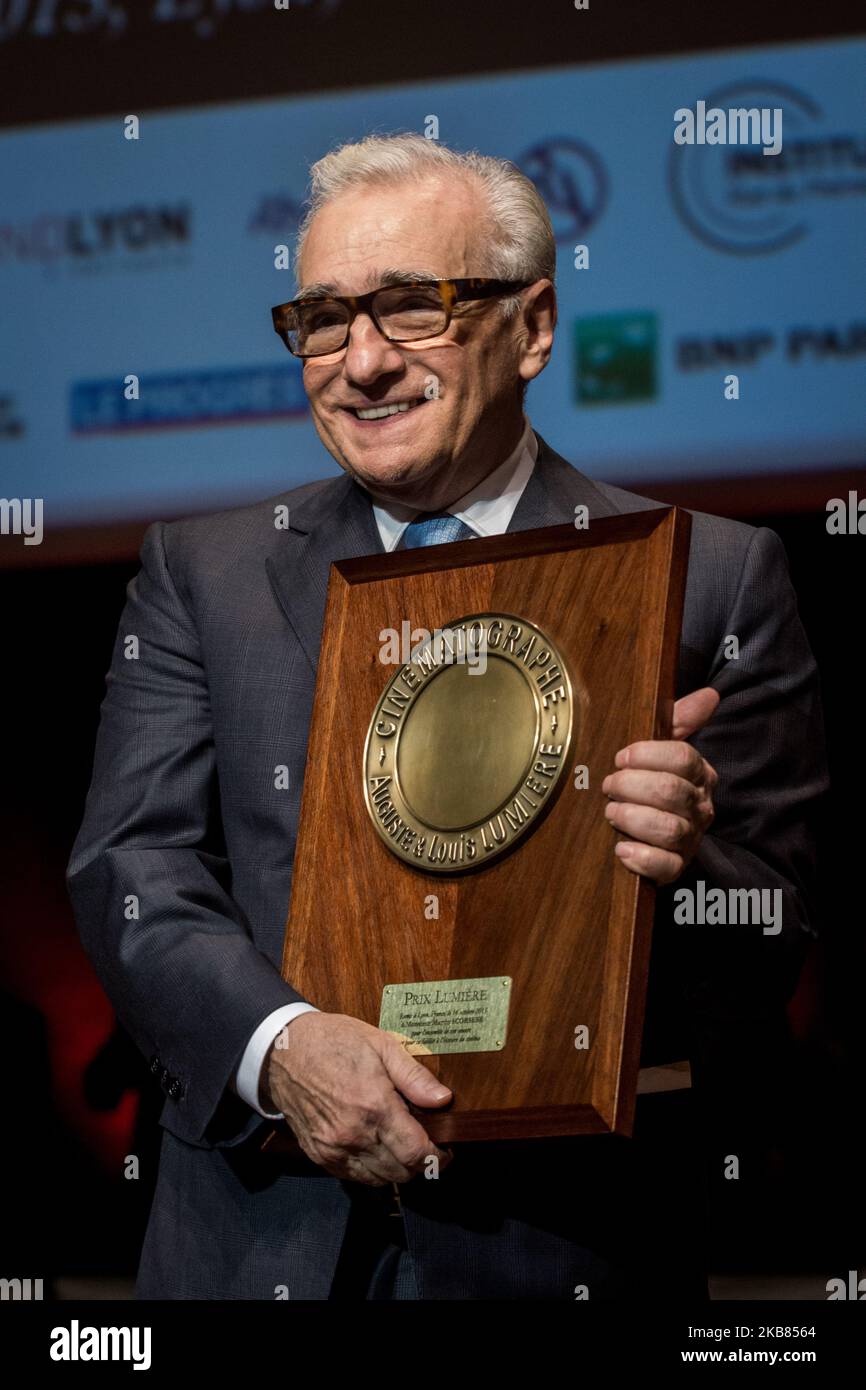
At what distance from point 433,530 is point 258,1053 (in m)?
0.64

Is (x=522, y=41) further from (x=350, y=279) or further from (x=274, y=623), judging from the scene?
(x=274, y=623)

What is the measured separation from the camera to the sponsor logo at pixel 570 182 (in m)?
2.75

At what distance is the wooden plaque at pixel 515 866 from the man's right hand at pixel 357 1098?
0.03 metres

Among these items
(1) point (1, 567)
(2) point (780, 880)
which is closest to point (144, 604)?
(2) point (780, 880)

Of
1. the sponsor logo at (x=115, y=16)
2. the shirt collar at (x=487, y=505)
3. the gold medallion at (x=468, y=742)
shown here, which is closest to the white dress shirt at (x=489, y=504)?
the shirt collar at (x=487, y=505)

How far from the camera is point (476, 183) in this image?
1.88m

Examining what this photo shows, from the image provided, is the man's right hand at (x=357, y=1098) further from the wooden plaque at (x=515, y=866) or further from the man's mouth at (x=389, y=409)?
the man's mouth at (x=389, y=409)

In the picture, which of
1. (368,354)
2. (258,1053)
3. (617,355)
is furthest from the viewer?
(617,355)

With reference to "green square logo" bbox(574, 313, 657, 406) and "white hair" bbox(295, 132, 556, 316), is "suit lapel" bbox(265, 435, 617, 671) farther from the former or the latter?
"green square logo" bbox(574, 313, 657, 406)

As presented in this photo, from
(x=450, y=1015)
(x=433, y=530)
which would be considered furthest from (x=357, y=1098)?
(x=433, y=530)

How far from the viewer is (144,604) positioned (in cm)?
197

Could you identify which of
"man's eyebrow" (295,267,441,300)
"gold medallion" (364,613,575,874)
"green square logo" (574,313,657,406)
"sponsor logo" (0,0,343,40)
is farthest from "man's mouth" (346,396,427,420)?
"sponsor logo" (0,0,343,40)

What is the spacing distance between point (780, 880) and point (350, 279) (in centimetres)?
79

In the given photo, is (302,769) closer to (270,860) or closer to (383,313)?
(270,860)
